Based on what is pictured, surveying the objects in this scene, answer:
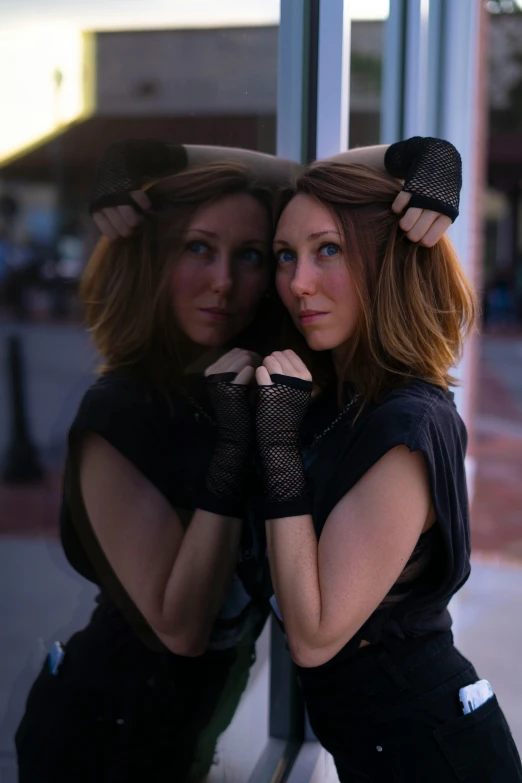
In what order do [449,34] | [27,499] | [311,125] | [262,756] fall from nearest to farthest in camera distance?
[311,125]
[262,756]
[449,34]
[27,499]

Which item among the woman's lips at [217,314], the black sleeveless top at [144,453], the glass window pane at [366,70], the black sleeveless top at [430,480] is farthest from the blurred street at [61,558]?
the glass window pane at [366,70]

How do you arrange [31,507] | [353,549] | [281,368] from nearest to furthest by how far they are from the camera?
[353,549]
[281,368]
[31,507]

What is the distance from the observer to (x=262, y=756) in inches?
88.0

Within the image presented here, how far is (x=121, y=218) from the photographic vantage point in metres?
1.49

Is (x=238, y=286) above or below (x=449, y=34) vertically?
below

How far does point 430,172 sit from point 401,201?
2.8 inches

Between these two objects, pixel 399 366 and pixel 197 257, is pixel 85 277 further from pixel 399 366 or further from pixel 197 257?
pixel 399 366

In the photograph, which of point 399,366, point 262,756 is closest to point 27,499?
point 262,756

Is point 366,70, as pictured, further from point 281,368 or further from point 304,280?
point 281,368

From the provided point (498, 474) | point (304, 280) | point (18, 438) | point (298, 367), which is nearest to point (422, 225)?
point (304, 280)

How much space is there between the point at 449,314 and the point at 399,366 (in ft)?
0.47

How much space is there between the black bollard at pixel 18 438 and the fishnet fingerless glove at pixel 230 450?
3.06 m

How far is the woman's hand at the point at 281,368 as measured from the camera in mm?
1456

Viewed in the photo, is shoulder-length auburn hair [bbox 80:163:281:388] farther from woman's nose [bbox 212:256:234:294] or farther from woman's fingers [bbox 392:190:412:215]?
woman's fingers [bbox 392:190:412:215]
